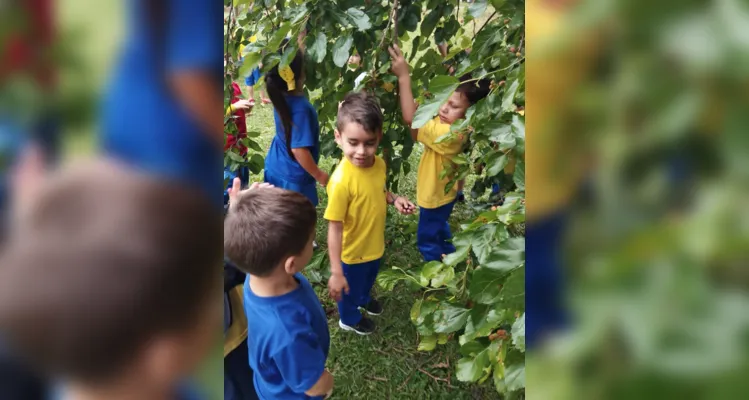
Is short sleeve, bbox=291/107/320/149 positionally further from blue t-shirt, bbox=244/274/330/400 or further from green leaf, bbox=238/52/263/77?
blue t-shirt, bbox=244/274/330/400

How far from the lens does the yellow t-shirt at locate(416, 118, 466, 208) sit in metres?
2.25

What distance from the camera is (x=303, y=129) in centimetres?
216

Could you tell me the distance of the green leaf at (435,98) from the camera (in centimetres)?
92

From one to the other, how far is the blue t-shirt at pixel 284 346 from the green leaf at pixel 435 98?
497mm

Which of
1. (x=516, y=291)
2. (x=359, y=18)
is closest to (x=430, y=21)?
(x=359, y=18)

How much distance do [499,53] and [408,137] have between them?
3.58 ft

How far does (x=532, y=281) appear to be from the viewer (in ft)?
0.79

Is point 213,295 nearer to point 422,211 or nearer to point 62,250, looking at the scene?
point 62,250

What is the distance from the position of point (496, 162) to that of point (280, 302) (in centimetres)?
56

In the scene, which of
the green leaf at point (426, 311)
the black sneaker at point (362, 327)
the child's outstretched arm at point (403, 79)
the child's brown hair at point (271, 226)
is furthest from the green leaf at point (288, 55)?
the black sneaker at point (362, 327)

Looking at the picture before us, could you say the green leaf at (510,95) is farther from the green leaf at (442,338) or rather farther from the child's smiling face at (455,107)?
the child's smiling face at (455,107)

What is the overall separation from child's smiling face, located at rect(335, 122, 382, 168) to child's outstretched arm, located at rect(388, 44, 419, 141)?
0.15m

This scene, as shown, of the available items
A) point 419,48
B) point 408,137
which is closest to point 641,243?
point 419,48

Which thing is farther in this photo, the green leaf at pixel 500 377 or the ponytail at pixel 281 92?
the ponytail at pixel 281 92
